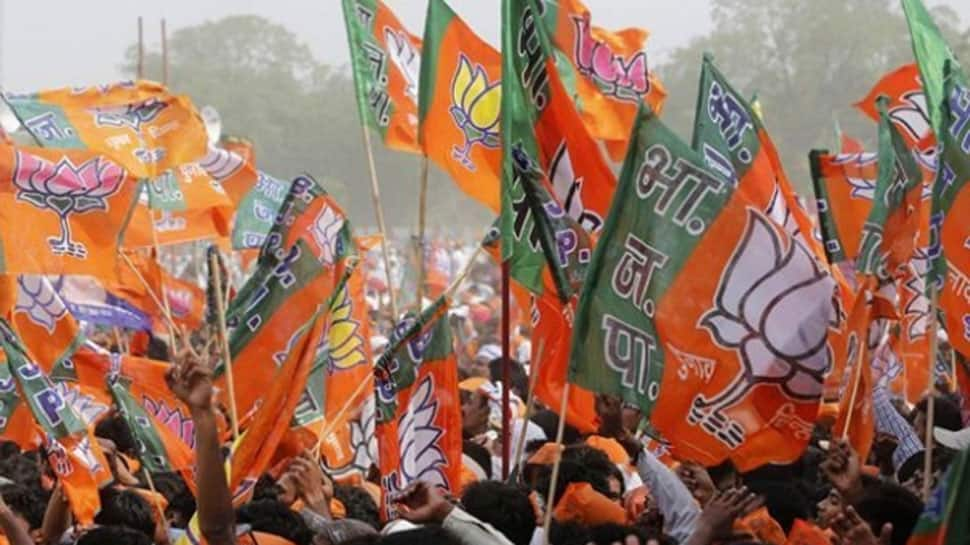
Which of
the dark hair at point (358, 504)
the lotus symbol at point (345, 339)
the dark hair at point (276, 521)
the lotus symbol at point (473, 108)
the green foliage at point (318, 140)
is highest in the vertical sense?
the lotus symbol at point (473, 108)

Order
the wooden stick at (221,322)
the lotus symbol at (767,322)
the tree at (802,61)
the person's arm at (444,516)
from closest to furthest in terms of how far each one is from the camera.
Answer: the person's arm at (444,516) < the lotus symbol at (767,322) < the wooden stick at (221,322) < the tree at (802,61)

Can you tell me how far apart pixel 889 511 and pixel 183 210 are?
583cm

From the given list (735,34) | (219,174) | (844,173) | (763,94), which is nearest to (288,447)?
(844,173)

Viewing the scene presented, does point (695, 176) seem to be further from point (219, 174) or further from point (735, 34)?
point (735, 34)

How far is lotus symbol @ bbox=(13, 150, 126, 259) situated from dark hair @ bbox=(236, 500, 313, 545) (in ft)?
8.98

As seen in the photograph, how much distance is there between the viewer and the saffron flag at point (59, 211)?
8055mm

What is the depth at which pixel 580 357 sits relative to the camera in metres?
5.50

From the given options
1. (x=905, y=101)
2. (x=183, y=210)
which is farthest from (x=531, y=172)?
(x=183, y=210)

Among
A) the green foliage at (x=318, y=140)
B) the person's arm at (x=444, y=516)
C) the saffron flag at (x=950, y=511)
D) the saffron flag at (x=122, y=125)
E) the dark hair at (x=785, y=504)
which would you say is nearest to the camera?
the saffron flag at (x=950, y=511)

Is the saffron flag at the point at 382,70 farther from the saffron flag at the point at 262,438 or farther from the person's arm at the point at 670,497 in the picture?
the saffron flag at the point at 262,438

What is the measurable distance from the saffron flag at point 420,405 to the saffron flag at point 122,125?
2.73 meters

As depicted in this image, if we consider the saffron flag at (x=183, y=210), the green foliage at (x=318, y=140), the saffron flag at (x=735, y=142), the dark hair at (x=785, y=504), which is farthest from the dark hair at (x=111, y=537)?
the green foliage at (x=318, y=140)

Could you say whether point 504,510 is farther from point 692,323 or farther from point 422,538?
point 422,538

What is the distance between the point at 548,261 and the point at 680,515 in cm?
92
